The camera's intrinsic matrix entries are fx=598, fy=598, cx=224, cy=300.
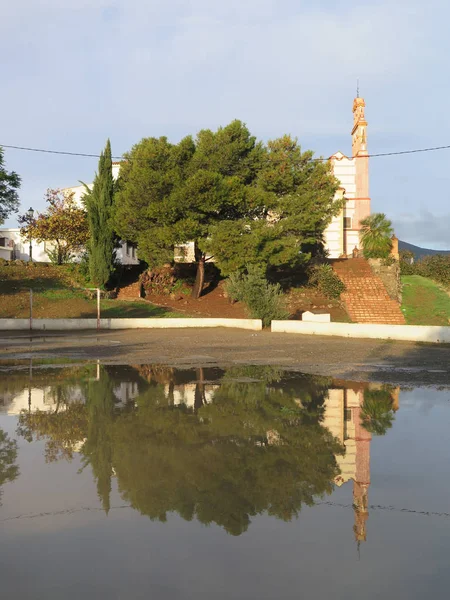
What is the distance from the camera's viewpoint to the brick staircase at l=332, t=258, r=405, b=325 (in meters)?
36.8

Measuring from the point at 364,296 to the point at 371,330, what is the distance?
47.6ft

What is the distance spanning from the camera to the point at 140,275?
149ft

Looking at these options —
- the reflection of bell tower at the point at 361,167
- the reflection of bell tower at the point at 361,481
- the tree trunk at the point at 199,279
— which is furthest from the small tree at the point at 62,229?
the reflection of bell tower at the point at 361,481

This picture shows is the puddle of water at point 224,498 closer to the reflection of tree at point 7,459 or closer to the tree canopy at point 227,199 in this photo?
the reflection of tree at point 7,459

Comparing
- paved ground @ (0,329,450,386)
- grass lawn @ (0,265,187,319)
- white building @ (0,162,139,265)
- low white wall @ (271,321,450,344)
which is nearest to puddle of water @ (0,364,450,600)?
paved ground @ (0,329,450,386)

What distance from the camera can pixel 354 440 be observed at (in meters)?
7.43

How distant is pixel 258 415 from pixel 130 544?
4.86m

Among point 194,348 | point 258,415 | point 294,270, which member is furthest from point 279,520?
point 294,270

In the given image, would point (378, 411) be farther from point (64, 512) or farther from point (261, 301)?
point (261, 301)

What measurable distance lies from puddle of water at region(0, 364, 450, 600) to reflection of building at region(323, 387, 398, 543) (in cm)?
2

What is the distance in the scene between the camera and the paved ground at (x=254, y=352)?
14.8m

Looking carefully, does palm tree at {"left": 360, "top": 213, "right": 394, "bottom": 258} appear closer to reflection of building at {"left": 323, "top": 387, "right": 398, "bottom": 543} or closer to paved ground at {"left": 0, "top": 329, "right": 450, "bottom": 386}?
paved ground at {"left": 0, "top": 329, "right": 450, "bottom": 386}

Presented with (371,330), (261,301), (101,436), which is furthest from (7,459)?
(261,301)

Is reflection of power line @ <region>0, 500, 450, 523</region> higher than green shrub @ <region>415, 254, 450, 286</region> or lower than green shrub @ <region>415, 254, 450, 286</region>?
lower
